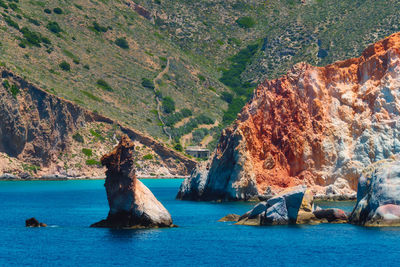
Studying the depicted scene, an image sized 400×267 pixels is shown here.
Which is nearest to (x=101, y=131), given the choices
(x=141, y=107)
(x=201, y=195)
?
(x=141, y=107)

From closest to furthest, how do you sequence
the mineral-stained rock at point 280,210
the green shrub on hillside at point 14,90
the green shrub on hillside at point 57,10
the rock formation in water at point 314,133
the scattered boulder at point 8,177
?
1. the mineral-stained rock at point 280,210
2. the rock formation in water at point 314,133
3. the scattered boulder at point 8,177
4. the green shrub on hillside at point 14,90
5. the green shrub on hillside at point 57,10

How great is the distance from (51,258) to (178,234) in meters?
11.8

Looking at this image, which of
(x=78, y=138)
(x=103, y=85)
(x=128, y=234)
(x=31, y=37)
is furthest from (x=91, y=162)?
(x=128, y=234)

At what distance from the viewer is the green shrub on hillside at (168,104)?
19212 cm

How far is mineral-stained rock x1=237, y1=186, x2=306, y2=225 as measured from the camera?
5562cm

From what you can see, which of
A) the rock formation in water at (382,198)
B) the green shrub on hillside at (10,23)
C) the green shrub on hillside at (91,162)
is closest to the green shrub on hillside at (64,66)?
the green shrub on hillside at (10,23)

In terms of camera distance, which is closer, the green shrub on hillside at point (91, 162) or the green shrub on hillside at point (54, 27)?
the green shrub on hillside at point (91, 162)

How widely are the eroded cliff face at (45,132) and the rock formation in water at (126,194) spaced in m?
91.9

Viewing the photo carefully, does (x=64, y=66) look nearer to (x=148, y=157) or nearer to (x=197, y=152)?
(x=148, y=157)

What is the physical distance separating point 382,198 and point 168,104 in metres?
143

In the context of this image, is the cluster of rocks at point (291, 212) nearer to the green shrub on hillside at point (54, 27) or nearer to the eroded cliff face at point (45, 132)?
the eroded cliff face at point (45, 132)

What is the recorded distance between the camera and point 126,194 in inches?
2034

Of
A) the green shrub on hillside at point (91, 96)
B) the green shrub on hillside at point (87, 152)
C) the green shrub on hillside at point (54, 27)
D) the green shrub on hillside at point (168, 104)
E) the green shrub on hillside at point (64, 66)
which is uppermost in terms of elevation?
the green shrub on hillside at point (54, 27)

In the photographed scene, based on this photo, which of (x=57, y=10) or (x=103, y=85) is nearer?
(x=103, y=85)
